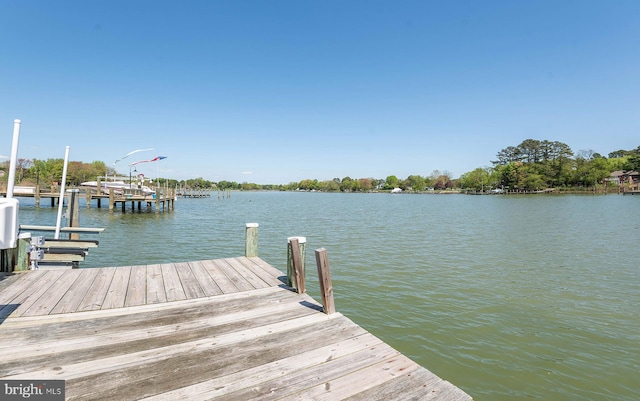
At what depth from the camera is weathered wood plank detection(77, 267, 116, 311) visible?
4.53 metres

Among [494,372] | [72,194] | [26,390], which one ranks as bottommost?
[494,372]

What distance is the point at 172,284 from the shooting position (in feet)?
18.7

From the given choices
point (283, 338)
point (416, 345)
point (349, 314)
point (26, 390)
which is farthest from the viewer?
point (349, 314)

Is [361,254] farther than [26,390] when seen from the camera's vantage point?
Yes

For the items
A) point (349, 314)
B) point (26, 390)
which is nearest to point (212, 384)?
point (26, 390)

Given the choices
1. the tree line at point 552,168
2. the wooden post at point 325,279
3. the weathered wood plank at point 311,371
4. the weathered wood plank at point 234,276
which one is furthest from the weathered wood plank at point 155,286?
the tree line at point 552,168

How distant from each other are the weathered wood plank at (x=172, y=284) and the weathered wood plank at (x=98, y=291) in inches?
35.2

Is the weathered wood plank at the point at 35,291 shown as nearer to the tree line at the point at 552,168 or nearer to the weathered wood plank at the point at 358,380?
the weathered wood plank at the point at 358,380

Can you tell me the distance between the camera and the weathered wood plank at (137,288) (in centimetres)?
480

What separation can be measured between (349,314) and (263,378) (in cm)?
A: 457

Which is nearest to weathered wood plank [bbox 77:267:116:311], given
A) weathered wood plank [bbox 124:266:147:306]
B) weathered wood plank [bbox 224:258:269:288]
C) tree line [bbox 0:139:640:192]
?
weathered wood plank [bbox 124:266:147:306]

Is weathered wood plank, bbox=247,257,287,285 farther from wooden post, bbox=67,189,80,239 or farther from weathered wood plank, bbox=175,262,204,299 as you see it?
wooden post, bbox=67,189,80,239

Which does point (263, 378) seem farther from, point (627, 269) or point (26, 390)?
point (627, 269)

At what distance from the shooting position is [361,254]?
13711mm
